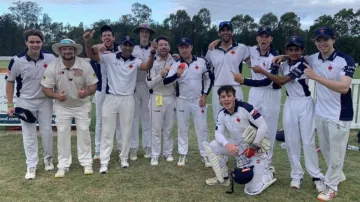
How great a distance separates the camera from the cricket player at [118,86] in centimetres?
576

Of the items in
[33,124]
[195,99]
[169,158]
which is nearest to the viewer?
[33,124]

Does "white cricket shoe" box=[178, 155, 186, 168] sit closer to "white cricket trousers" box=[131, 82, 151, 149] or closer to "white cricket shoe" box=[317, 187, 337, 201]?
"white cricket trousers" box=[131, 82, 151, 149]

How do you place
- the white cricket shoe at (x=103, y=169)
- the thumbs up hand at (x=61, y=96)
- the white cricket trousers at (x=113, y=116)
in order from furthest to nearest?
the white cricket trousers at (x=113, y=116)
the white cricket shoe at (x=103, y=169)
the thumbs up hand at (x=61, y=96)

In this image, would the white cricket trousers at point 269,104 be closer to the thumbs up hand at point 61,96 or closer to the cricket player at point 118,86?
the cricket player at point 118,86

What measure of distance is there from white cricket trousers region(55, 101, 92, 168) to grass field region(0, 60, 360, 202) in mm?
249

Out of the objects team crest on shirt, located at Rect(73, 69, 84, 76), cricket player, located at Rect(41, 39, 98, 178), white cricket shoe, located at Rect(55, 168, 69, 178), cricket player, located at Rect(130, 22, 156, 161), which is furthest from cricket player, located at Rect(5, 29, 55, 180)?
cricket player, located at Rect(130, 22, 156, 161)

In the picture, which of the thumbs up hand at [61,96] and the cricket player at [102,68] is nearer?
the thumbs up hand at [61,96]

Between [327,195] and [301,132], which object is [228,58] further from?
[327,195]

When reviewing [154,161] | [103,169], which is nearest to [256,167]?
[154,161]

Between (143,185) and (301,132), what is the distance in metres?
2.35

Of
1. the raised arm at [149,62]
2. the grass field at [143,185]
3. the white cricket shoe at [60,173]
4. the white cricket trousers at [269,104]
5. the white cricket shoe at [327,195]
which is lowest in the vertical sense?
the grass field at [143,185]

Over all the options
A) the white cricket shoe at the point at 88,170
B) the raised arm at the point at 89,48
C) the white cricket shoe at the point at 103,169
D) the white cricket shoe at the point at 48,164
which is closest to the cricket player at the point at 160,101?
the white cricket shoe at the point at 103,169

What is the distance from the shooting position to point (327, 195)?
454cm

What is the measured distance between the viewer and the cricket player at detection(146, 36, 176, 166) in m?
6.01
